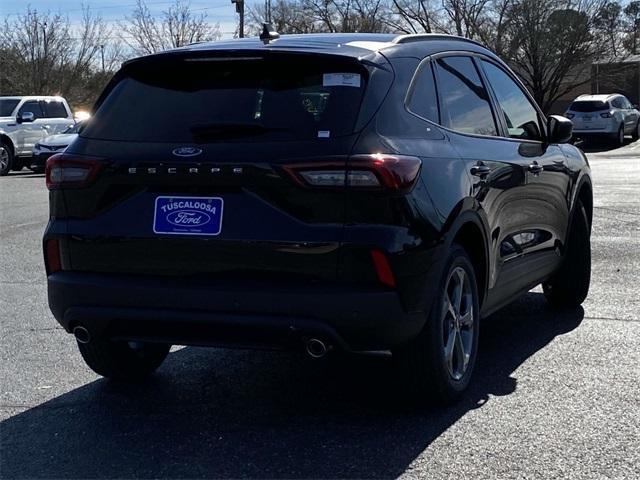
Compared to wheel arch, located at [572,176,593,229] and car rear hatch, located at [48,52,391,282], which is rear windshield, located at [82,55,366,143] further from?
wheel arch, located at [572,176,593,229]

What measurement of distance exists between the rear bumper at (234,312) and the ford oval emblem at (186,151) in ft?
1.79

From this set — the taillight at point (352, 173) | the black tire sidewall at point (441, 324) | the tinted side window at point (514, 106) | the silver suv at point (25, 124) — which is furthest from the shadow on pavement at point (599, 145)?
the taillight at point (352, 173)

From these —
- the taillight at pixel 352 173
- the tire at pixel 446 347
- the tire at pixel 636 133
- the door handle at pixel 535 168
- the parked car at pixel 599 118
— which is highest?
the taillight at pixel 352 173

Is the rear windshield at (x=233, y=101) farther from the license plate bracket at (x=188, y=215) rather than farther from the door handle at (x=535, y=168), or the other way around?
the door handle at (x=535, y=168)

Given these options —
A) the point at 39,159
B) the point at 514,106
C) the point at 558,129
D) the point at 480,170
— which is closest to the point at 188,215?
the point at 480,170

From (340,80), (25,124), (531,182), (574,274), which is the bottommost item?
(25,124)

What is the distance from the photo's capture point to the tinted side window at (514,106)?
6.11 metres

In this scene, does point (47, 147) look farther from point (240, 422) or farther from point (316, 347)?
point (316, 347)

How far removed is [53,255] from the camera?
479cm

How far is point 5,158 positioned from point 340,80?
2200 cm

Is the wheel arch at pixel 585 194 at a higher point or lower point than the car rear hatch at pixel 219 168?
lower

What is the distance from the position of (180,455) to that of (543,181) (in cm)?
309

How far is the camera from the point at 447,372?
15.9 ft

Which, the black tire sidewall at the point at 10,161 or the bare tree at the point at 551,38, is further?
the bare tree at the point at 551,38
